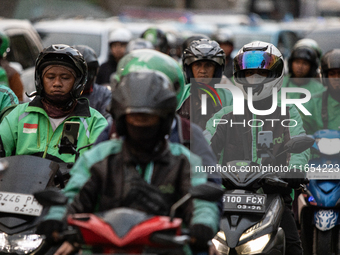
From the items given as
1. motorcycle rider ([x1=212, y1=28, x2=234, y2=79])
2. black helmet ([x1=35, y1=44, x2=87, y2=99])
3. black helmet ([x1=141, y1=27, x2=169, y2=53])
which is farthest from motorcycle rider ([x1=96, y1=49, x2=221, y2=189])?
black helmet ([x1=141, y1=27, x2=169, y2=53])

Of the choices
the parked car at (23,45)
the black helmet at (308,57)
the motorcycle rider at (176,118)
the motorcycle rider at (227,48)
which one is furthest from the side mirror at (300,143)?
the parked car at (23,45)

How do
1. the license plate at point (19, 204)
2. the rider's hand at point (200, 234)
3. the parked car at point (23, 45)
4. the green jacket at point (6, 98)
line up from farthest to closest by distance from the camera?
1. the parked car at point (23, 45)
2. the green jacket at point (6, 98)
3. the license plate at point (19, 204)
4. the rider's hand at point (200, 234)

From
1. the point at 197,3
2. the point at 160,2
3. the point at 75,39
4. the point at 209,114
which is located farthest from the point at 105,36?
the point at 197,3

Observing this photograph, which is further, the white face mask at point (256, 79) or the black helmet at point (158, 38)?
the black helmet at point (158, 38)

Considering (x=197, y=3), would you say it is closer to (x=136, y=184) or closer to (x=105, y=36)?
(x=105, y=36)

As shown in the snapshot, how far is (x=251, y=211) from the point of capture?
15.2 feet

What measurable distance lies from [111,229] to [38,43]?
414 inches

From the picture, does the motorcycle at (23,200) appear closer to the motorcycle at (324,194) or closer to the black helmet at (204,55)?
the motorcycle at (324,194)

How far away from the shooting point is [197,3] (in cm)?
4878

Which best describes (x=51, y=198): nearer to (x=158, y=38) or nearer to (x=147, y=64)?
(x=147, y=64)

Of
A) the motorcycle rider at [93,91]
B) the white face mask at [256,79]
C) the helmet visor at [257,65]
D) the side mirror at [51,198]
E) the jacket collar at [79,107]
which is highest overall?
the motorcycle rider at [93,91]

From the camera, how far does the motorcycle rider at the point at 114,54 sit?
36.2 feet

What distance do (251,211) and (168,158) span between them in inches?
52.4

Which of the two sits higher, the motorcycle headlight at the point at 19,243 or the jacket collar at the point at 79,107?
the jacket collar at the point at 79,107
